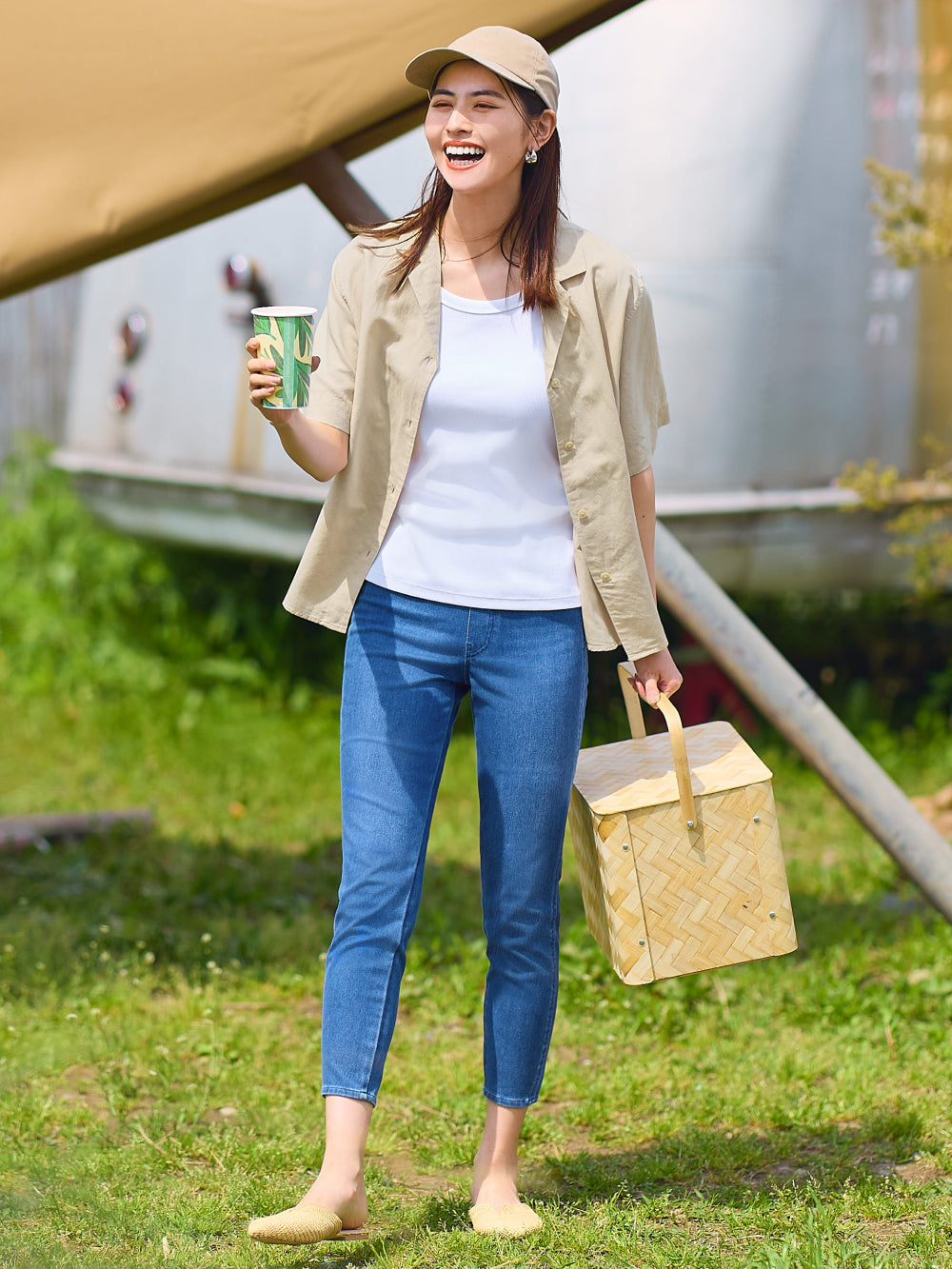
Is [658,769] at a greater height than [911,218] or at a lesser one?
lesser

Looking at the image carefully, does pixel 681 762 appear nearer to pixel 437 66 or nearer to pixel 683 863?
pixel 683 863

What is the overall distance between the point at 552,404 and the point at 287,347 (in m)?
0.47

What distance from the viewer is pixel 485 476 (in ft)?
8.26

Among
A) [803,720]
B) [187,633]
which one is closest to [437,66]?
[803,720]

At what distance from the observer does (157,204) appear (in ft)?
11.0

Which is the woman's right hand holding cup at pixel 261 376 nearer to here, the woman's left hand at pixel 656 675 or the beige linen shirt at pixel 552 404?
the beige linen shirt at pixel 552 404

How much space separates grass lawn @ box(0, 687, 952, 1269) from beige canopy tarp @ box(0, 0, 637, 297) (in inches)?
73.7

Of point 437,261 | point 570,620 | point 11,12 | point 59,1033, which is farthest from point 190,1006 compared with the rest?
point 11,12

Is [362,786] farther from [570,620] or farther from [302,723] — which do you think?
[302,723]

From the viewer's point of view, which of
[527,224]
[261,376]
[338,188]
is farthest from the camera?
[338,188]

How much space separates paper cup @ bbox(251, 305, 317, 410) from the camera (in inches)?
90.6

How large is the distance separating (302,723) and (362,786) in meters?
3.95

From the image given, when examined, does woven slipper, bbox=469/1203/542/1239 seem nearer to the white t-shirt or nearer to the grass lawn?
the grass lawn

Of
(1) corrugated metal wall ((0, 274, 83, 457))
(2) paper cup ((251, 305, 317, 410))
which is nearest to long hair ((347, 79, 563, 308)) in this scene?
(2) paper cup ((251, 305, 317, 410))
